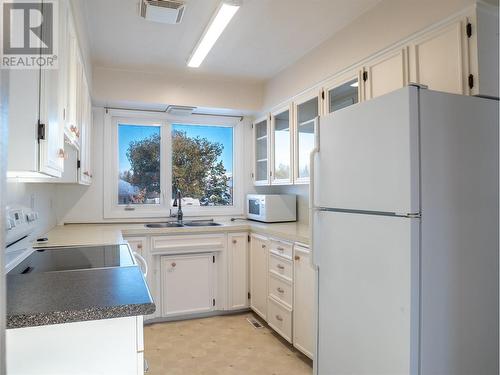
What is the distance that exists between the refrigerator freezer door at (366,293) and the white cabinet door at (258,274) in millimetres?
1193

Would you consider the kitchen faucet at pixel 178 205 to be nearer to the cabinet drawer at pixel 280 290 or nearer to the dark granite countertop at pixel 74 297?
the cabinet drawer at pixel 280 290

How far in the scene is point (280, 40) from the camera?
2865 millimetres

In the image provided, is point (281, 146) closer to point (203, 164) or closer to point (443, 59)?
point (203, 164)

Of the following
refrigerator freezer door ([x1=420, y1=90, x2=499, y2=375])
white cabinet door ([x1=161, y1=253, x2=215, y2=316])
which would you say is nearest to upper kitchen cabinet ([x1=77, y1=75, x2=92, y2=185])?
white cabinet door ([x1=161, y1=253, x2=215, y2=316])

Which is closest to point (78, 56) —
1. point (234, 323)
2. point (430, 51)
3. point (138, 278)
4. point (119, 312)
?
point (138, 278)

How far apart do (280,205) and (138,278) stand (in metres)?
2.38

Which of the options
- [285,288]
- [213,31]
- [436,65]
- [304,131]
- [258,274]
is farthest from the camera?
[258,274]

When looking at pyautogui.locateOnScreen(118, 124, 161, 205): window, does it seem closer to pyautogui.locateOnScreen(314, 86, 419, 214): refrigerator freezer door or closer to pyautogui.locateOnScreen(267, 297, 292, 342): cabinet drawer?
pyautogui.locateOnScreen(267, 297, 292, 342): cabinet drawer

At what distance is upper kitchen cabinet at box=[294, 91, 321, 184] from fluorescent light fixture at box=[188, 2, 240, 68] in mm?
940

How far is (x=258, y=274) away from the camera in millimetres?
3391

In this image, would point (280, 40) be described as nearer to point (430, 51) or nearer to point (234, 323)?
point (430, 51)

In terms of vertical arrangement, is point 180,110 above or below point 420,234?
above

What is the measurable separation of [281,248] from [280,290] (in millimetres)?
358

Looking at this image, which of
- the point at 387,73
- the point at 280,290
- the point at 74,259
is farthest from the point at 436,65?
the point at 74,259
